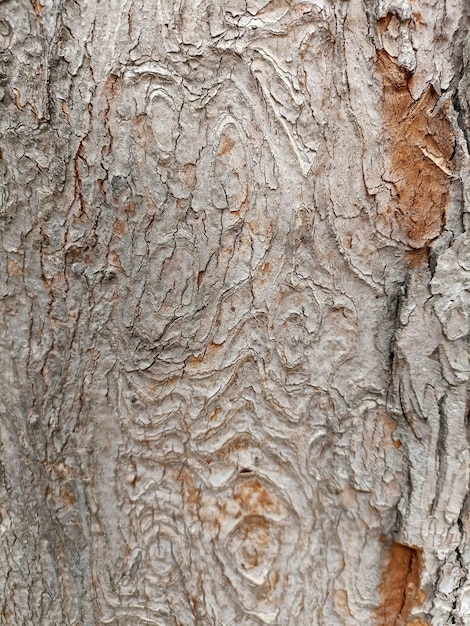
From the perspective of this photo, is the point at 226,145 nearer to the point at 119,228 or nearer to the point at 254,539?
the point at 119,228

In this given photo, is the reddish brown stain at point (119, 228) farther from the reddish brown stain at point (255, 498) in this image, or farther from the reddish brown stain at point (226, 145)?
the reddish brown stain at point (255, 498)

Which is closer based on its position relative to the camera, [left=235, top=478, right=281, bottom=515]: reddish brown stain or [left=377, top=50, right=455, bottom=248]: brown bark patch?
[left=377, top=50, right=455, bottom=248]: brown bark patch

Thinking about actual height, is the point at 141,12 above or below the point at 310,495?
above

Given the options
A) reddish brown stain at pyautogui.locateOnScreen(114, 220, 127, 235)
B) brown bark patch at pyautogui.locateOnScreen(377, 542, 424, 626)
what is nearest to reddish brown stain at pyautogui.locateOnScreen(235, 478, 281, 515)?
brown bark patch at pyautogui.locateOnScreen(377, 542, 424, 626)

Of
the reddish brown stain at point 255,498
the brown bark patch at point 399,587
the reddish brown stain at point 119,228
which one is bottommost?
the brown bark patch at point 399,587

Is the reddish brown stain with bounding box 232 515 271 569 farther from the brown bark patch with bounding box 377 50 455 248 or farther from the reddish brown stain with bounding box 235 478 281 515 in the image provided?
the brown bark patch with bounding box 377 50 455 248

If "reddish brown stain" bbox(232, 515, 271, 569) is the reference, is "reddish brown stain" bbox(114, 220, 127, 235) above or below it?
above

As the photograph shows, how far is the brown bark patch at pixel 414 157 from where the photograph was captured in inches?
32.2

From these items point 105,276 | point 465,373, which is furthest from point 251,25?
point 465,373

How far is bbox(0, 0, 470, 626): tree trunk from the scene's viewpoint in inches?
32.1

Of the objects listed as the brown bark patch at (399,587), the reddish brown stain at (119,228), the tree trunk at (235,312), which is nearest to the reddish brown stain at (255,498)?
the tree trunk at (235,312)

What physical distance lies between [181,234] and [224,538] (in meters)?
0.55

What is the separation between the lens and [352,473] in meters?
0.91

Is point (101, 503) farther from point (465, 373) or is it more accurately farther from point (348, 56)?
point (348, 56)
